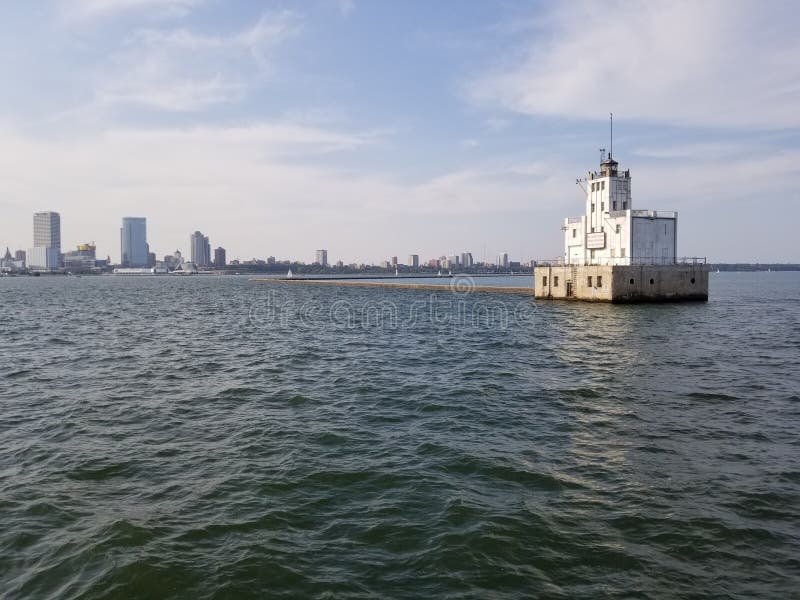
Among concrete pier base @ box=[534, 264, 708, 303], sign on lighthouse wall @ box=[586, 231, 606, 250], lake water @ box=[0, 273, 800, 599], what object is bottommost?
lake water @ box=[0, 273, 800, 599]

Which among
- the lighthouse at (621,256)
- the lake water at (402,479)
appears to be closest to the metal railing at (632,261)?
the lighthouse at (621,256)

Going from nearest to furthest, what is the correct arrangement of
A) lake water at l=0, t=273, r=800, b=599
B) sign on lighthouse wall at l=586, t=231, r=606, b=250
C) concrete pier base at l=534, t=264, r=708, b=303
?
lake water at l=0, t=273, r=800, b=599 < concrete pier base at l=534, t=264, r=708, b=303 < sign on lighthouse wall at l=586, t=231, r=606, b=250

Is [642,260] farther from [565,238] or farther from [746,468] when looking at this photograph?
[746,468]

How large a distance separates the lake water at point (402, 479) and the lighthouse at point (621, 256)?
34.3 m

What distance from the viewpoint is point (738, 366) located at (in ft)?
82.7

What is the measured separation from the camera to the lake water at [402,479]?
8289 mm

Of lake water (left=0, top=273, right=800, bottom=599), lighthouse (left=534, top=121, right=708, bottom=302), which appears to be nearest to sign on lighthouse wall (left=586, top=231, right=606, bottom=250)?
lighthouse (left=534, top=121, right=708, bottom=302)

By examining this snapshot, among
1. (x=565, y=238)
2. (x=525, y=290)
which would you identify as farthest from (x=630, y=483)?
(x=525, y=290)

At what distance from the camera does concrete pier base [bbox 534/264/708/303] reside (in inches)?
2318

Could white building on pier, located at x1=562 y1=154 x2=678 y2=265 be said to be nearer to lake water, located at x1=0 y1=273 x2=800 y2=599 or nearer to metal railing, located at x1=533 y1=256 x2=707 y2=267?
metal railing, located at x1=533 y1=256 x2=707 y2=267

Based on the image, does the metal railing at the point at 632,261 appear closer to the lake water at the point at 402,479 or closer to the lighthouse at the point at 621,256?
the lighthouse at the point at 621,256

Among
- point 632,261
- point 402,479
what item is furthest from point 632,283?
point 402,479

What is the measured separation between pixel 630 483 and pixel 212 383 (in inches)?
657

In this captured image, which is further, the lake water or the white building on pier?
the white building on pier
